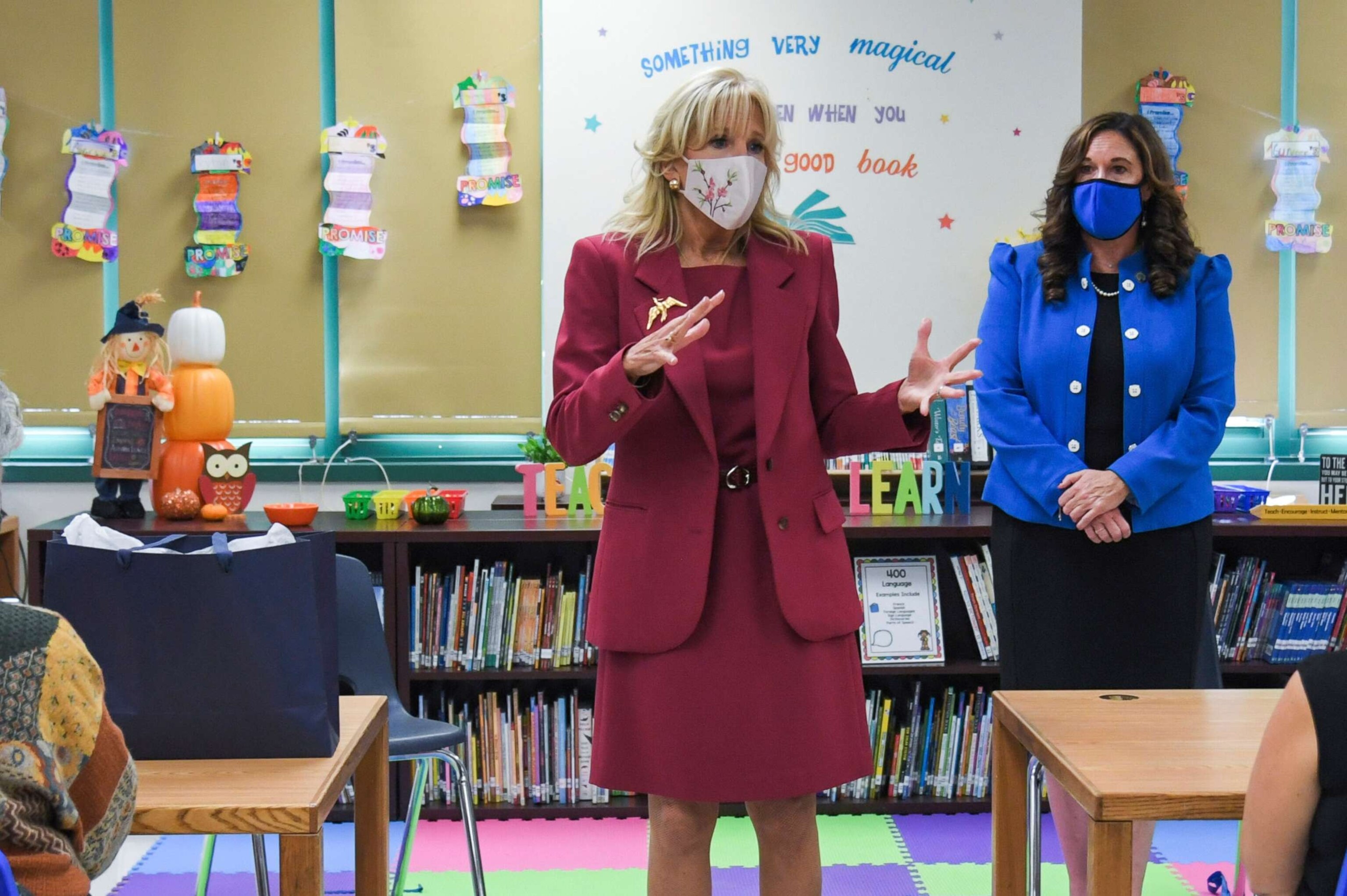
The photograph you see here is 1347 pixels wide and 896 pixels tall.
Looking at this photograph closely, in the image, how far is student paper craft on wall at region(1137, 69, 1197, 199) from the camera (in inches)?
152

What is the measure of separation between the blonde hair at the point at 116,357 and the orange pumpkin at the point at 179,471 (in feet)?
0.80

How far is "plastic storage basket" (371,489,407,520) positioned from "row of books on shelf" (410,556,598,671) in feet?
0.65

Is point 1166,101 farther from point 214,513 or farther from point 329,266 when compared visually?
point 214,513

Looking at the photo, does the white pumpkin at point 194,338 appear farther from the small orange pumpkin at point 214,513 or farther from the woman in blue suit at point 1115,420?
the woman in blue suit at point 1115,420

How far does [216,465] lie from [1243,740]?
273 cm

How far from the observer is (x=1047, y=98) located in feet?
12.6

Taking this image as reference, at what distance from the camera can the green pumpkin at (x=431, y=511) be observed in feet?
10.8

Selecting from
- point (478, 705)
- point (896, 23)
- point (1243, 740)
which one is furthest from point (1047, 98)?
point (1243, 740)

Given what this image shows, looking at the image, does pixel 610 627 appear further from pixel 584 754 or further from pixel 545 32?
pixel 545 32

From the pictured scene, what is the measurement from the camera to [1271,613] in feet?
11.2

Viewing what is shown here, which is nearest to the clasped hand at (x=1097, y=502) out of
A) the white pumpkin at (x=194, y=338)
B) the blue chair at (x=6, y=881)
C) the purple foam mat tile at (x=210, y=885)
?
the blue chair at (x=6, y=881)

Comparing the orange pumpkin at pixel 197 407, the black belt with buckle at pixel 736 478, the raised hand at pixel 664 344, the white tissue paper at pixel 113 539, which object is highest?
the raised hand at pixel 664 344

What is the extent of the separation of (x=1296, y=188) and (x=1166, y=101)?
1.67 feet

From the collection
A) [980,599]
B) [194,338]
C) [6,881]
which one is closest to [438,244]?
[194,338]
